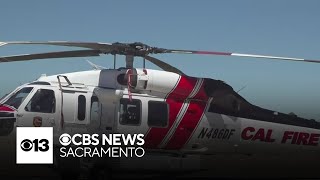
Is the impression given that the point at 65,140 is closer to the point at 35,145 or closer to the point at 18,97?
the point at 35,145

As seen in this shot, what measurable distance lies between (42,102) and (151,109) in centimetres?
271

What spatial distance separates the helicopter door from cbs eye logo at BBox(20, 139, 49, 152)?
1.46ft

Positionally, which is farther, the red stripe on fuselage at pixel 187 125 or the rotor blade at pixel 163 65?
the rotor blade at pixel 163 65

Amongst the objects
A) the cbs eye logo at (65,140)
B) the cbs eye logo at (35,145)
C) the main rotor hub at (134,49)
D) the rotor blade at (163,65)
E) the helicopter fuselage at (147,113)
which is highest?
the main rotor hub at (134,49)

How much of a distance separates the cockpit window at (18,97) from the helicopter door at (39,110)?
0.14 m

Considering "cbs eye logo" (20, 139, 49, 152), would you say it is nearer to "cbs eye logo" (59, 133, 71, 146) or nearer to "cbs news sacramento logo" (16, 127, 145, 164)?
"cbs news sacramento logo" (16, 127, 145, 164)

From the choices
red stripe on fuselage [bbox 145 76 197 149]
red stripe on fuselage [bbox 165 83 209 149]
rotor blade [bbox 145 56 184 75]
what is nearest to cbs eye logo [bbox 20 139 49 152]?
red stripe on fuselage [bbox 145 76 197 149]

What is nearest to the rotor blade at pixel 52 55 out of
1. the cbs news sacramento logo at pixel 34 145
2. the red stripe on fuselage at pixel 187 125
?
the cbs news sacramento logo at pixel 34 145

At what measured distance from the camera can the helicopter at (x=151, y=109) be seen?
33.1 ft

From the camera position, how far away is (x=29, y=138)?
398 inches

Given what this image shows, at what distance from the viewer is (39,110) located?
10000mm

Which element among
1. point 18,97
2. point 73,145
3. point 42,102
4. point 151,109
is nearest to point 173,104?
point 151,109

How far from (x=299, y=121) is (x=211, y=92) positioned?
2.78 metres

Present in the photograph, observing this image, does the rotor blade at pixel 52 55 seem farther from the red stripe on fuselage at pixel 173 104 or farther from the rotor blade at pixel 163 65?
the red stripe on fuselage at pixel 173 104
